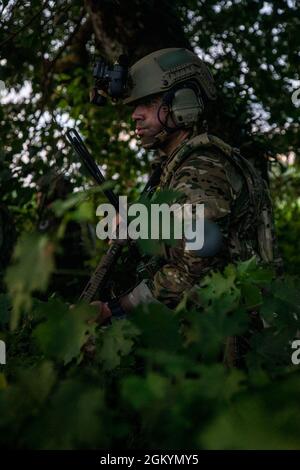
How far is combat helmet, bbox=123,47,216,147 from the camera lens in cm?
367

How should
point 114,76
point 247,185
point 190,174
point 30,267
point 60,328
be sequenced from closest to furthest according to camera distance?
point 30,267, point 60,328, point 190,174, point 247,185, point 114,76

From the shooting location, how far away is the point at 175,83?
3.73 m

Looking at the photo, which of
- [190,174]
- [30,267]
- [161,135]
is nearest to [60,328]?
[30,267]


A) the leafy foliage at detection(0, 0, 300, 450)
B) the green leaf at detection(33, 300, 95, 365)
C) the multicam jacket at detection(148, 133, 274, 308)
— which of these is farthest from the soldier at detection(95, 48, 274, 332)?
the green leaf at detection(33, 300, 95, 365)

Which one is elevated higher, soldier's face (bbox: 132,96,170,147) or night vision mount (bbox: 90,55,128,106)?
night vision mount (bbox: 90,55,128,106)

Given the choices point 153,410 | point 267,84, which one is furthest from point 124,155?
point 153,410

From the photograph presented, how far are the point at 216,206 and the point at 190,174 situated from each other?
234mm

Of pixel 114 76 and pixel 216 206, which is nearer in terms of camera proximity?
pixel 216 206

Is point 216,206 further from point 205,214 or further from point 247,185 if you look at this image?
point 247,185

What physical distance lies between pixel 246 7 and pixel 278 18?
38cm

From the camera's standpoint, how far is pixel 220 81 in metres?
5.70

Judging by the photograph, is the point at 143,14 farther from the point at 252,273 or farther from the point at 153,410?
Answer: the point at 153,410

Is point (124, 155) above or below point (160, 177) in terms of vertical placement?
above

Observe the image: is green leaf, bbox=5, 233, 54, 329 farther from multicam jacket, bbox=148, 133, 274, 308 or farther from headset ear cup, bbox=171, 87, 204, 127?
headset ear cup, bbox=171, 87, 204, 127
